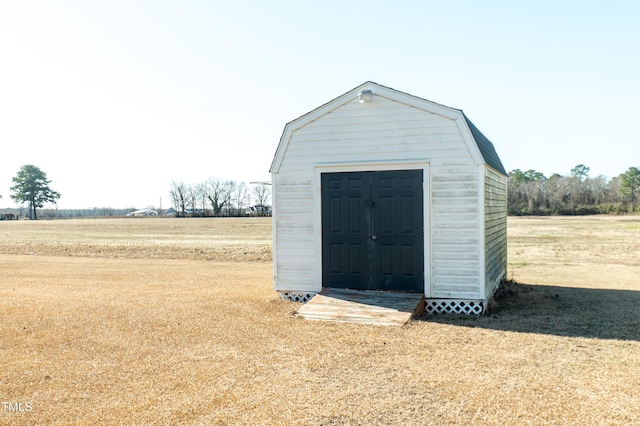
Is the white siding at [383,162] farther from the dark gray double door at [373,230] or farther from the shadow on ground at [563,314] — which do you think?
the shadow on ground at [563,314]

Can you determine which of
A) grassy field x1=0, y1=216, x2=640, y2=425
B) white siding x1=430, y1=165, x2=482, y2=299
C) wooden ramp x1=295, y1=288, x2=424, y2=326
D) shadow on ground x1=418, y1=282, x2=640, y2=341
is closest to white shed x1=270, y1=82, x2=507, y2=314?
white siding x1=430, y1=165, x2=482, y2=299

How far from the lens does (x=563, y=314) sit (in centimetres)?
796

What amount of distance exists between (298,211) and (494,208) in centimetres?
403

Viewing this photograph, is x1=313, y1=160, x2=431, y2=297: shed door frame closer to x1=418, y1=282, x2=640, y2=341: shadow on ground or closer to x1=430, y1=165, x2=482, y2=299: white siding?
x1=430, y1=165, x2=482, y2=299: white siding

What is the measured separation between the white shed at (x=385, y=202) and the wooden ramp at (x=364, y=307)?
281 mm

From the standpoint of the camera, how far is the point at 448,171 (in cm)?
812

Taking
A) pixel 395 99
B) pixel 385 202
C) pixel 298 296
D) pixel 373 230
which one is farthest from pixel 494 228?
pixel 298 296

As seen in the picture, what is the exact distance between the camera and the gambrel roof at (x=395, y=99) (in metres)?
7.98

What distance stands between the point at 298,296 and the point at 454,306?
9.46ft

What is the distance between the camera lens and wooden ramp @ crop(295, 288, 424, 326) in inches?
287

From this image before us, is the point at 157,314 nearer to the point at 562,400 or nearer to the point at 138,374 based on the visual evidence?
the point at 138,374

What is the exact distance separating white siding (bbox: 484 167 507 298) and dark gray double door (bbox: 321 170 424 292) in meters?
1.26

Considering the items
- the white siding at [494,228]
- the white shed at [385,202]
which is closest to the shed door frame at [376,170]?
the white shed at [385,202]

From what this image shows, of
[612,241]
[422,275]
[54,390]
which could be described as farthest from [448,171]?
[612,241]
